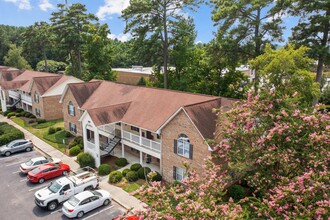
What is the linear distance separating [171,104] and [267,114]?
15.5m

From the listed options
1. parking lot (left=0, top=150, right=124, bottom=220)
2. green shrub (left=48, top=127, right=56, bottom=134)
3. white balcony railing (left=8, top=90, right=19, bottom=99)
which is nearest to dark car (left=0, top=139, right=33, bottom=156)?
parking lot (left=0, top=150, right=124, bottom=220)

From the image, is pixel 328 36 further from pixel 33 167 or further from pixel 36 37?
pixel 36 37

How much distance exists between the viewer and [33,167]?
27766 millimetres

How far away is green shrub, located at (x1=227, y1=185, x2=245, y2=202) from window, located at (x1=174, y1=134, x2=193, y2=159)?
4.25 metres

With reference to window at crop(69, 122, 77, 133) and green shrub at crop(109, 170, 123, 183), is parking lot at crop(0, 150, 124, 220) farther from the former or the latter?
window at crop(69, 122, 77, 133)

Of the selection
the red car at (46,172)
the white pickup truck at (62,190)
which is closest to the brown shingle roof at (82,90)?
the red car at (46,172)

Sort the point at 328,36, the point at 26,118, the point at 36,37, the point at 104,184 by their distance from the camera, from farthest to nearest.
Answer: the point at 36,37, the point at 26,118, the point at 328,36, the point at 104,184

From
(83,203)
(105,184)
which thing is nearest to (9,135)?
(105,184)

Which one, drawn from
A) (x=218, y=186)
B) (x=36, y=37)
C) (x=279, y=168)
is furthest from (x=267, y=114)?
(x=36, y=37)

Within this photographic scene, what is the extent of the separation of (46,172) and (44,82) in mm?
26681

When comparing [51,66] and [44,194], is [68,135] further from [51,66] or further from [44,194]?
[51,66]

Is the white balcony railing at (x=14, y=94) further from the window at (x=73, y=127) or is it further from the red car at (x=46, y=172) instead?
the red car at (x=46, y=172)

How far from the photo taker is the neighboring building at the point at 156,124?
22703 mm

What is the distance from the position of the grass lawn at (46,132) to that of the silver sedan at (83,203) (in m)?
14.4
